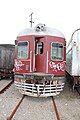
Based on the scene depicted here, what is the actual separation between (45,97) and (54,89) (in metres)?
0.70

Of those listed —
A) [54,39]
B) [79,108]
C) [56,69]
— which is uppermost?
[54,39]

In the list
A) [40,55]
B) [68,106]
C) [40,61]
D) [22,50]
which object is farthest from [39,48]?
[68,106]

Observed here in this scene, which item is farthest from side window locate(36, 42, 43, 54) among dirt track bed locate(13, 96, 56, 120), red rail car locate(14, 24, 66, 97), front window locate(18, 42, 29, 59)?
dirt track bed locate(13, 96, 56, 120)

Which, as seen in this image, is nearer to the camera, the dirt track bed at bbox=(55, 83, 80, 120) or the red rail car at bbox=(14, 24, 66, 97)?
the dirt track bed at bbox=(55, 83, 80, 120)

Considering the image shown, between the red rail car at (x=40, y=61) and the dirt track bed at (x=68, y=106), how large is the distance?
599 millimetres

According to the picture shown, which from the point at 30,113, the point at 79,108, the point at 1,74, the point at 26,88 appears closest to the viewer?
the point at 30,113

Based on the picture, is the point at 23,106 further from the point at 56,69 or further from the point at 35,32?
the point at 35,32

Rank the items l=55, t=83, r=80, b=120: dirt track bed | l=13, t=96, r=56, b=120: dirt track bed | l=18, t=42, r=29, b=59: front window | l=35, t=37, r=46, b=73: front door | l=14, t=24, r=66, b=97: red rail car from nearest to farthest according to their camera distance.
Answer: l=13, t=96, r=56, b=120: dirt track bed, l=55, t=83, r=80, b=120: dirt track bed, l=14, t=24, r=66, b=97: red rail car, l=35, t=37, r=46, b=73: front door, l=18, t=42, r=29, b=59: front window

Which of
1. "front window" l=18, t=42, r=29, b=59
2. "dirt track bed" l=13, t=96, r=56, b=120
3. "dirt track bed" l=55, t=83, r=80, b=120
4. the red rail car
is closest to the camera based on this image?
"dirt track bed" l=13, t=96, r=56, b=120

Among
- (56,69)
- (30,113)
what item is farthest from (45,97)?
(30,113)

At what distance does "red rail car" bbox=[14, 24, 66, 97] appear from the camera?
1181 centimetres

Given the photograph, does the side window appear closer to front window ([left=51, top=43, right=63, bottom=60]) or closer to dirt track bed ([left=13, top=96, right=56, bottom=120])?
front window ([left=51, top=43, right=63, bottom=60])

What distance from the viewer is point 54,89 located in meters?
12.1

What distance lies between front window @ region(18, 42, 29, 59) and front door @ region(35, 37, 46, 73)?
48 centimetres
